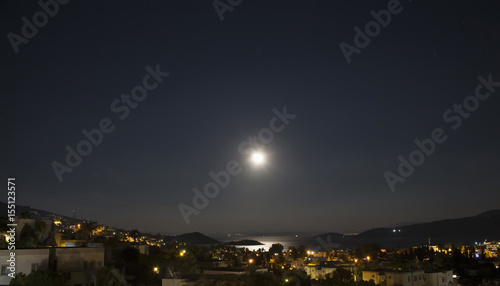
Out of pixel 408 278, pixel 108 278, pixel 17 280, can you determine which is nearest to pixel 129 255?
pixel 108 278

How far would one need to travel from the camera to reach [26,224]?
2808 cm

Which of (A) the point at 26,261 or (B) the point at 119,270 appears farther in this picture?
(B) the point at 119,270

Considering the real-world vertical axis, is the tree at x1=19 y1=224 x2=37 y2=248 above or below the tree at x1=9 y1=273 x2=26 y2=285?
above

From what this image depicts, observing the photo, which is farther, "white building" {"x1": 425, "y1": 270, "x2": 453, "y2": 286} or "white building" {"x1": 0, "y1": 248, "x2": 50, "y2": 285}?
"white building" {"x1": 425, "y1": 270, "x2": 453, "y2": 286}

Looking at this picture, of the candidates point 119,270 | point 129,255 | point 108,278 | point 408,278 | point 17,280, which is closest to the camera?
point 17,280

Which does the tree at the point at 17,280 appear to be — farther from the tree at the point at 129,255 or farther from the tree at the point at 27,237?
the tree at the point at 129,255

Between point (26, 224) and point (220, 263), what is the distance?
50.0 feet

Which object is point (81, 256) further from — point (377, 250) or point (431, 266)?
point (377, 250)

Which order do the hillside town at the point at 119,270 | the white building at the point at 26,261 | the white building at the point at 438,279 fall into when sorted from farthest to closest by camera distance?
1. the white building at the point at 438,279
2. the white building at the point at 26,261
3. the hillside town at the point at 119,270

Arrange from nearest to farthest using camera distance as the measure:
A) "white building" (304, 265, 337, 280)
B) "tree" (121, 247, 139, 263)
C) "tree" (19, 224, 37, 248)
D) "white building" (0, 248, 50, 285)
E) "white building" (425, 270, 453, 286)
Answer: "white building" (0, 248, 50, 285)
"tree" (19, 224, 37, 248)
"tree" (121, 247, 139, 263)
"white building" (425, 270, 453, 286)
"white building" (304, 265, 337, 280)

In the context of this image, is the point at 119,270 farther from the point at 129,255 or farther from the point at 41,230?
the point at 129,255

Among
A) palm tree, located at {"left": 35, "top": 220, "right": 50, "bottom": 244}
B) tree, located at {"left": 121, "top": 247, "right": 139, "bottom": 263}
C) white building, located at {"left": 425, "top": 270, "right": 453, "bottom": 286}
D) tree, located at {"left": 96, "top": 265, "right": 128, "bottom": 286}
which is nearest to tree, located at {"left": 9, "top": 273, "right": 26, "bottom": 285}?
tree, located at {"left": 96, "top": 265, "right": 128, "bottom": 286}

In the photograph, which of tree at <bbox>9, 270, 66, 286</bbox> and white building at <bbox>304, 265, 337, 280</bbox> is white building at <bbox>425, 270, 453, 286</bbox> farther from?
tree at <bbox>9, 270, 66, 286</bbox>

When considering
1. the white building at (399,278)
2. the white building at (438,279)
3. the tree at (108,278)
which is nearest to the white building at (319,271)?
the white building at (399,278)
